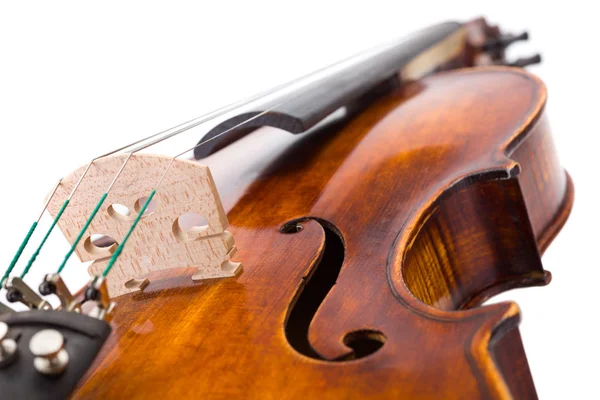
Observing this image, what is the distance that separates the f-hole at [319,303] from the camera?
2.63 feet

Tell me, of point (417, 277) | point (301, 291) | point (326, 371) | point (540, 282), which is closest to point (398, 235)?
point (417, 277)

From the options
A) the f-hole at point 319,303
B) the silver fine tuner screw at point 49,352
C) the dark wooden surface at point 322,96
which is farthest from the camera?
the dark wooden surface at point 322,96

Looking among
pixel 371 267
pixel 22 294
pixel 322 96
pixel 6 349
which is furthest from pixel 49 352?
pixel 322 96

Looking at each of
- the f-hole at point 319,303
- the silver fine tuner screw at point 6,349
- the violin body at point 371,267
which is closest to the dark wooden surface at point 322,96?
the violin body at point 371,267

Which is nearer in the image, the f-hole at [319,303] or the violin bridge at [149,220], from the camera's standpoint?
the f-hole at [319,303]

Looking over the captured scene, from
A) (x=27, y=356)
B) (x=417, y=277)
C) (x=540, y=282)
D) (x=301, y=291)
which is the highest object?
(x=27, y=356)

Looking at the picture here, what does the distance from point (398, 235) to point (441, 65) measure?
147 cm

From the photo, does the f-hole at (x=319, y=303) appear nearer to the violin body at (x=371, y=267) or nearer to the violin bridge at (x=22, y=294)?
the violin body at (x=371, y=267)

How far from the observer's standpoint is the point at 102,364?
846 mm

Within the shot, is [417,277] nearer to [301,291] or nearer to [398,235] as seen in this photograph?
[398,235]

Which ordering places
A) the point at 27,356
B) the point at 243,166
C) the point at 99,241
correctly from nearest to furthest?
the point at 27,356
the point at 99,241
the point at 243,166

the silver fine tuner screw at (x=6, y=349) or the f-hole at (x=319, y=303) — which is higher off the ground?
the silver fine tuner screw at (x=6, y=349)

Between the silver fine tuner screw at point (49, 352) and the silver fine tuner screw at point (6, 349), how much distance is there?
0.02 meters

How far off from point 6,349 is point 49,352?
0.19 ft
